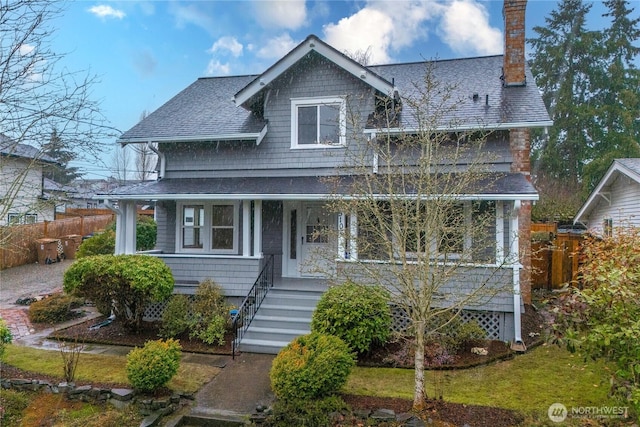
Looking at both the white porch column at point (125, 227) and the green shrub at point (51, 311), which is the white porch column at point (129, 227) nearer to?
the white porch column at point (125, 227)

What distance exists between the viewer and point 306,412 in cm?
504

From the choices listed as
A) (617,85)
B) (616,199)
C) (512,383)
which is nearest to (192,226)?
(512,383)

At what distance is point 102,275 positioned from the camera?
27.1 feet

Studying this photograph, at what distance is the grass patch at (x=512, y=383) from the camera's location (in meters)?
5.70

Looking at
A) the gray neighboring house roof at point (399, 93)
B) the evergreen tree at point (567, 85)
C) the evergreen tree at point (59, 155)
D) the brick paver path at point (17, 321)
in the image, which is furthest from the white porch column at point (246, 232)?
the evergreen tree at point (567, 85)

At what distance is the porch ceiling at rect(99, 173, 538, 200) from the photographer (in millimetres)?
8445

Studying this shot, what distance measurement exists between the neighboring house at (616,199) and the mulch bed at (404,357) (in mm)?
4967

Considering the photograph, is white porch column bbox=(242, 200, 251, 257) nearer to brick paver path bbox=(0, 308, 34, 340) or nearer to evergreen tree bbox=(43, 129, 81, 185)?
evergreen tree bbox=(43, 129, 81, 185)

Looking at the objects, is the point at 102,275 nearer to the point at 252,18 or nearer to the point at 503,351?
the point at 503,351

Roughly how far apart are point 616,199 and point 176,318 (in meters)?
14.9

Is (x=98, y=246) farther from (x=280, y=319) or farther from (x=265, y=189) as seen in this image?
(x=280, y=319)

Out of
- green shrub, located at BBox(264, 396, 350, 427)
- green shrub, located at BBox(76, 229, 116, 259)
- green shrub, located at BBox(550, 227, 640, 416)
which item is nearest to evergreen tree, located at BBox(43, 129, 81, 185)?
green shrub, located at BBox(264, 396, 350, 427)

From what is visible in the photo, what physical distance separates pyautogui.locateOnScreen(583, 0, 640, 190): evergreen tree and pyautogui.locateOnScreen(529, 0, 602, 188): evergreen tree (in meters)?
0.59

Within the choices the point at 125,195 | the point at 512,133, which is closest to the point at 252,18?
the point at 125,195
